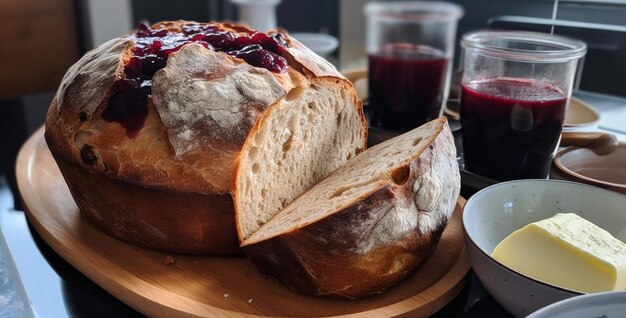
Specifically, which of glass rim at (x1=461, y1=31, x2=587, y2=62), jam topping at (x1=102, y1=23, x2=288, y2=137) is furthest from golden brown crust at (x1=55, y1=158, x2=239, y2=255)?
glass rim at (x1=461, y1=31, x2=587, y2=62)

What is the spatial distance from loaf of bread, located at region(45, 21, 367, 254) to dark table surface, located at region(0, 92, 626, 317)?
0.13 metres

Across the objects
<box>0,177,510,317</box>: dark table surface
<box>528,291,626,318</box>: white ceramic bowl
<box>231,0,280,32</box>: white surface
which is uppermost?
<box>231,0,280,32</box>: white surface

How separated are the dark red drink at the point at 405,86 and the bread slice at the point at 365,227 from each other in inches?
23.9

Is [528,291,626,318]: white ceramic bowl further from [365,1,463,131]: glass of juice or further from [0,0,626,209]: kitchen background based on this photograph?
[0,0,626,209]: kitchen background

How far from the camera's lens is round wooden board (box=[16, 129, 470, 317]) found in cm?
101

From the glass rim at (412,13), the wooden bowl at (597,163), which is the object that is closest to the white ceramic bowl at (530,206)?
the wooden bowl at (597,163)

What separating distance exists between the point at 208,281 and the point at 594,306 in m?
0.69

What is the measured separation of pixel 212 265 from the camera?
3.85 feet

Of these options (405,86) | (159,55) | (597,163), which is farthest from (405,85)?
(159,55)

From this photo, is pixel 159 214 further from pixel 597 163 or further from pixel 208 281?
pixel 597 163

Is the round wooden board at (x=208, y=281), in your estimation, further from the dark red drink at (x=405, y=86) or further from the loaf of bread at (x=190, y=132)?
the dark red drink at (x=405, y=86)

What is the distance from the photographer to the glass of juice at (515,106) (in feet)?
4.40

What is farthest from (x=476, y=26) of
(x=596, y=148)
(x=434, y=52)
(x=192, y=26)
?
(x=192, y=26)

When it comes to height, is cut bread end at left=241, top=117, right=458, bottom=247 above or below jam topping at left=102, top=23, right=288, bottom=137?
below
